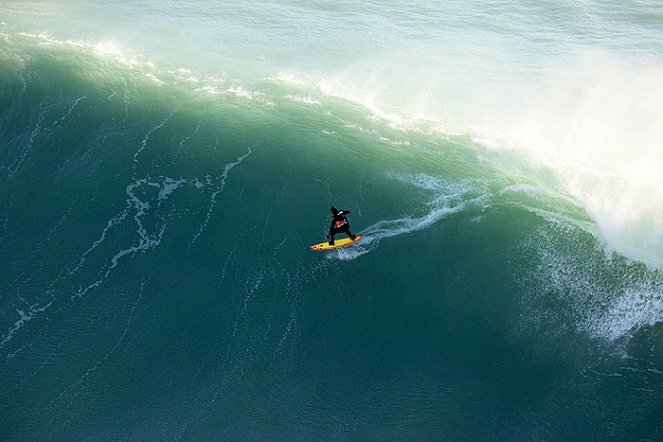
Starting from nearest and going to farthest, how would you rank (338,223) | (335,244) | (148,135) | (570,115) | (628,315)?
(628,315) → (338,223) → (335,244) → (148,135) → (570,115)

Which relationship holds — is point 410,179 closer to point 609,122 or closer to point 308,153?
point 308,153

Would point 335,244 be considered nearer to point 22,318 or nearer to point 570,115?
point 22,318

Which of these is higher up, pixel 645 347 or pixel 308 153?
pixel 308 153

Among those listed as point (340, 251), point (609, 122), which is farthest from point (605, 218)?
point (340, 251)

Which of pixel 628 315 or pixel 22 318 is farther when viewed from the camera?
pixel 628 315

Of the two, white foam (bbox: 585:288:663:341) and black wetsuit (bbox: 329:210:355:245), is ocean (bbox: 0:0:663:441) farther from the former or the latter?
Answer: black wetsuit (bbox: 329:210:355:245)

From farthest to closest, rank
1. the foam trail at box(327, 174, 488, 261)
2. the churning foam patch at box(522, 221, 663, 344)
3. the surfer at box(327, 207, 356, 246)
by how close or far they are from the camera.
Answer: the foam trail at box(327, 174, 488, 261) < the surfer at box(327, 207, 356, 246) < the churning foam patch at box(522, 221, 663, 344)

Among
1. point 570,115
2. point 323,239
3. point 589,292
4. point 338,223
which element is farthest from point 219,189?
point 570,115

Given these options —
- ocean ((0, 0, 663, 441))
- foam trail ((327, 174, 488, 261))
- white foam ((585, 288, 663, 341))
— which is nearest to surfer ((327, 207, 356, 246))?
foam trail ((327, 174, 488, 261))
